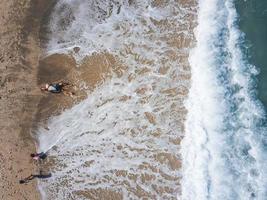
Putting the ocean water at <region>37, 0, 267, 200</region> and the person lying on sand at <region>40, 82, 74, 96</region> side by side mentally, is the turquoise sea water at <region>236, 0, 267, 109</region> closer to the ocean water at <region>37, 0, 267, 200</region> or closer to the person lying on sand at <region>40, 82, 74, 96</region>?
the ocean water at <region>37, 0, 267, 200</region>

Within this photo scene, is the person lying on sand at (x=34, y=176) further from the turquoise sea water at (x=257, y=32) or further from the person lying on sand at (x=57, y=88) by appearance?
the turquoise sea water at (x=257, y=32)

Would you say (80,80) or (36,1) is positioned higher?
(36,1)

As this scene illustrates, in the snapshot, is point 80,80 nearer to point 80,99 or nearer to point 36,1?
point 80,99

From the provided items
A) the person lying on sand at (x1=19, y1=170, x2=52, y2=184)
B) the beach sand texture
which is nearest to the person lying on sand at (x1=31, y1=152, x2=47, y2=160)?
the beach sand texture

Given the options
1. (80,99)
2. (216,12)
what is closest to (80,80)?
(80,99)

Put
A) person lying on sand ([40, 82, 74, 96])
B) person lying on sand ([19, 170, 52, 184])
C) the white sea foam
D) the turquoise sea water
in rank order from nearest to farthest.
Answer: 1. the white sea foam
2. person lying on sand ([19, 170, 52, 184])
3. person lying on sand ([40, 82, 74, 96])
4. the turquoise sea water

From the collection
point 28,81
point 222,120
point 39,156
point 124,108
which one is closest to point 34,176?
point 39,156

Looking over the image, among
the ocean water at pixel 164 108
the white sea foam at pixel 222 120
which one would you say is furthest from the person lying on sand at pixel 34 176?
the white sea foam at pixel 222 120
